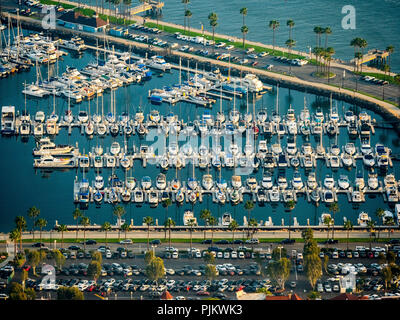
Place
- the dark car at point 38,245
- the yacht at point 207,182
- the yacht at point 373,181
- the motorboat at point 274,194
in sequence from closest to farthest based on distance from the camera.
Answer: the dark car at point 38,245, the motorboat at point 274,194, the yacht at point 207,182, the yacht at point 373,181

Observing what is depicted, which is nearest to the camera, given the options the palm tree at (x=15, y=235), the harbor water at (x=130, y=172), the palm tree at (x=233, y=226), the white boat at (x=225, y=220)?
the palm tree at (x=15, y=235)

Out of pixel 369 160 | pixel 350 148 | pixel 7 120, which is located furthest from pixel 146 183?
pixel 369 160

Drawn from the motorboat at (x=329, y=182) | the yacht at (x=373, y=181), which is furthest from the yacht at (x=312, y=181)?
the yacht at (x=373, y=181)

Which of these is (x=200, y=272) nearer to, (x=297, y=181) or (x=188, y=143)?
(x=297, y=181)

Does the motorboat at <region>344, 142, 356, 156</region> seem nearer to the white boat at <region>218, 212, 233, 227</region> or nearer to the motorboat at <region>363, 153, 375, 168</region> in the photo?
the motorboat at <region>363, 153, 375, 168</region>

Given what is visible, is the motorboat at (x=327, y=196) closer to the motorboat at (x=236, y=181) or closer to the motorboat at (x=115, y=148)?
the motorboat at (x=236, y=181)

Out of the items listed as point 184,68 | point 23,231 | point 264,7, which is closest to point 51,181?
point 23,231
